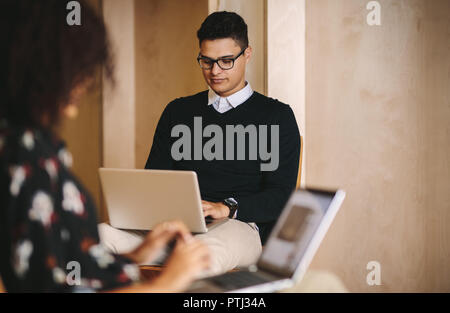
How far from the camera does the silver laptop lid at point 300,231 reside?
3.78ft

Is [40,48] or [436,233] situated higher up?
[40,48]

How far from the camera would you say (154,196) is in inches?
61.7

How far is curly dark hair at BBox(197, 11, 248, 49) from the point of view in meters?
2.14

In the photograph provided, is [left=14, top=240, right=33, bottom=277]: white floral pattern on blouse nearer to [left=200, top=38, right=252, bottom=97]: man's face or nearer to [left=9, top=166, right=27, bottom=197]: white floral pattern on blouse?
[left=9, top=166, right=27, bottom=197]: white floral pattern on blouse

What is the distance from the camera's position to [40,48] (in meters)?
0.86

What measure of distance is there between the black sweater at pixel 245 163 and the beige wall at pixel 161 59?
3.69 feet

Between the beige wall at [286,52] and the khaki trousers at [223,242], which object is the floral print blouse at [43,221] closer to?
the khaki trousers at [223,242]

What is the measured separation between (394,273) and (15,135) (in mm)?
2248

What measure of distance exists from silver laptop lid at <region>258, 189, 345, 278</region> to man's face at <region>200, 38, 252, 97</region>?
39.8 inches

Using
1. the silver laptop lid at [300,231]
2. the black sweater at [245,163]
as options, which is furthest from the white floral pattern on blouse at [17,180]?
the black sweater at [245,163]

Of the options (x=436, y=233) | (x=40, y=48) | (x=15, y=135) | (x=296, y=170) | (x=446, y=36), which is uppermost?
(x=446, y=36)

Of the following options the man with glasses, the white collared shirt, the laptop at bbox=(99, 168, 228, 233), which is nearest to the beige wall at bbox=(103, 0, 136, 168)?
the man with glasses

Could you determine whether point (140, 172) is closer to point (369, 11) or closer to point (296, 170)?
point (296, 170)

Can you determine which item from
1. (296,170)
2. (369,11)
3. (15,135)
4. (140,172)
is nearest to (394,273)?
(296,170)
